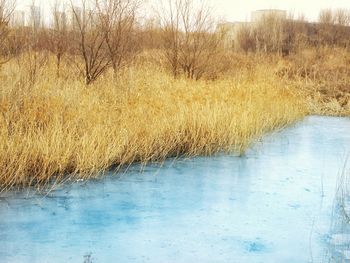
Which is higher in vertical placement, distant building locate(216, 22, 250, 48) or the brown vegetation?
Answer: distant building locate(216, 22, 250, 48)

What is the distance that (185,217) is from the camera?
10.6 feet

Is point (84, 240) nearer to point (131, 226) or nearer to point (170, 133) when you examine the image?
point (131, 226)

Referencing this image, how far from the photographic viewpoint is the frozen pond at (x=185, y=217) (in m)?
2.63

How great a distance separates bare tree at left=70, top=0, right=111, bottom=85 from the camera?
25.6 ft

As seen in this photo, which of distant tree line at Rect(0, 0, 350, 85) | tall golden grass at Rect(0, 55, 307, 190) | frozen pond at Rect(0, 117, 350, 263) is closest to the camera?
A: frozen pond at Rect(0, 117, 350, 263)

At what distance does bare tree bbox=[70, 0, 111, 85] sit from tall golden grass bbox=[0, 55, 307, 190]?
900 mm

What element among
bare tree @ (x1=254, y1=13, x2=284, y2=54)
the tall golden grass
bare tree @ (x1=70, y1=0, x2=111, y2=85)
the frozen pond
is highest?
bare tree @ (x1=254, y1=13, x2=284, y2=54)

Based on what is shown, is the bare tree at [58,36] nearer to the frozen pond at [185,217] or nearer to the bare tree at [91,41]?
the bare tree at [91,41]

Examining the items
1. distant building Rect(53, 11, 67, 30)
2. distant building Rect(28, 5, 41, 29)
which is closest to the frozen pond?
distant building Rect(53, 11, 67, 30)

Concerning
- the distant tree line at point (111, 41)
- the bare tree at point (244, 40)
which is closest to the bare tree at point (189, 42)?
the distant tree line at point (111, 41)

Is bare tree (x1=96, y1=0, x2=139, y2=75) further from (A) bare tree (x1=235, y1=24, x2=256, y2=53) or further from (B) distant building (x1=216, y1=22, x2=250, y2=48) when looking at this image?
(A) bare tree (x1=235, y1=24, x2=256, y2=53)

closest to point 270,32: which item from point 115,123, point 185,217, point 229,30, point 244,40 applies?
point 244,40

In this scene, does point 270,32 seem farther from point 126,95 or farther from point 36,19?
point 126,95

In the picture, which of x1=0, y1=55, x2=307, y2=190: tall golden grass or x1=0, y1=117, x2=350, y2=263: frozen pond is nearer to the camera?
x1=0, y1=117, x2=350, y2=263: frozen pond
